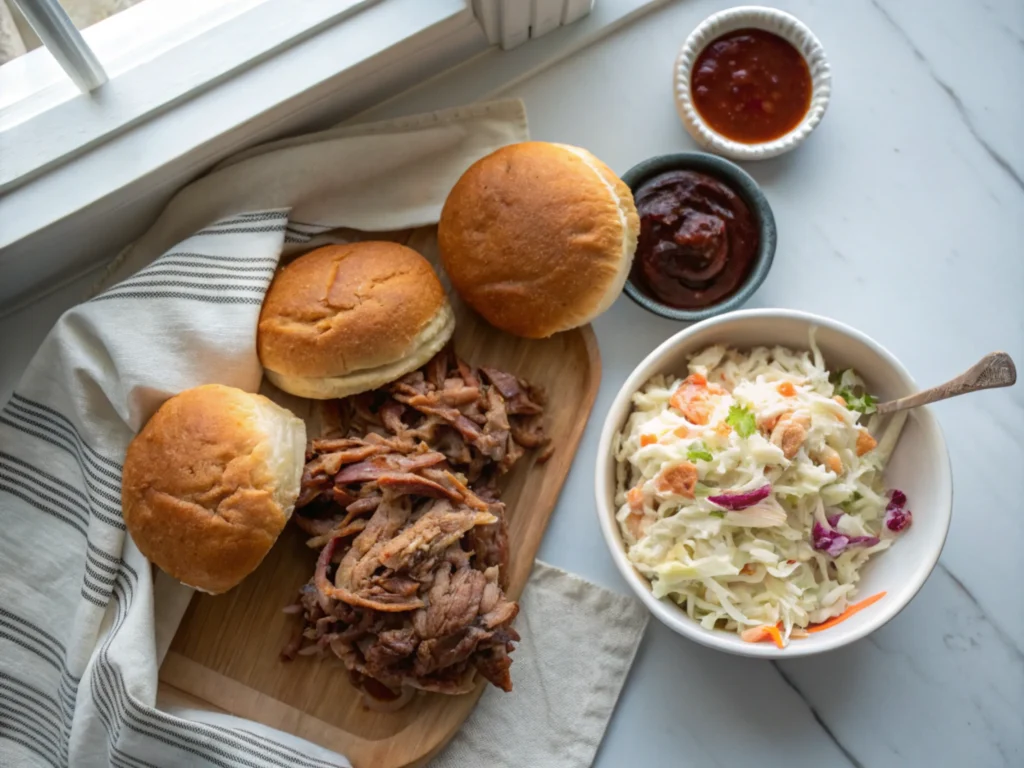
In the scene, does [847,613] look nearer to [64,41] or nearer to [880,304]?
[880,304]

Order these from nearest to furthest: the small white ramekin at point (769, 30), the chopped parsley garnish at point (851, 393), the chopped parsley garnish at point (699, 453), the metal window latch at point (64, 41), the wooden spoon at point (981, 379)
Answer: the metal window latch at point (64, 41)
the wooden spoon at point (981, 379)
the chopped parsley garnish at point (699, 453)
the chopped parsley garnish at point (851, 393)
the small white ramekin at point (769, 30)

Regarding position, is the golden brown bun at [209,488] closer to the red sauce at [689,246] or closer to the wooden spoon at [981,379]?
the red sauce at [689,246]

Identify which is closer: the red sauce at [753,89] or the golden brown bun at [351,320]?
the golden brown bun at [351,320]

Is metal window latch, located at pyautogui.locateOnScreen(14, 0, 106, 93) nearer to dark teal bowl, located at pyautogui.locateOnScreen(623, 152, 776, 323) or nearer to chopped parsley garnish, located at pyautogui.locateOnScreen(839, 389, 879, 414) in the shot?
dark teal bowl, located at pyautogui.locateOnScreen(623, 152, 776, 323)

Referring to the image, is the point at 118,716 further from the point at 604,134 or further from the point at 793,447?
the point at 604,134

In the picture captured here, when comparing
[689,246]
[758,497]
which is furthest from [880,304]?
[758,497]

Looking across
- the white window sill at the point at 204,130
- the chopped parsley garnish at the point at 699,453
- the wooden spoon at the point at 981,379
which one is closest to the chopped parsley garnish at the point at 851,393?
the wooden spoon at the point at 981,379

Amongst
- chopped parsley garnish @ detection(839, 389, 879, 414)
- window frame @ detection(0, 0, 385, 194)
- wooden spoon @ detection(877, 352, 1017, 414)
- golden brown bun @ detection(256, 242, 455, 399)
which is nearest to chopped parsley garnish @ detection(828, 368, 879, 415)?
chopped parsley garnish @ detection(839, 389, 879, 414)
